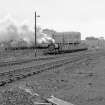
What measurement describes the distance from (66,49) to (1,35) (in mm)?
23463

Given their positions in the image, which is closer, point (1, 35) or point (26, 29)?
point (1, 35)

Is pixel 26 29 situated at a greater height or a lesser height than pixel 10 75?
greater

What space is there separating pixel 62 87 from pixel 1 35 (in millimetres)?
58838

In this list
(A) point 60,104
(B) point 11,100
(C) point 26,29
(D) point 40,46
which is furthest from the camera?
(C) point 26,29

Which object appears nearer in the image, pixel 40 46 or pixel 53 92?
pixel 53 92

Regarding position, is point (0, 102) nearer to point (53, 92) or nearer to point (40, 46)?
point (53, 92)

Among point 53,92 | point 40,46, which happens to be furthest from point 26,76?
point 40,46

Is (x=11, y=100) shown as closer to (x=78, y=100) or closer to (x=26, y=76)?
(x=78, y=100)

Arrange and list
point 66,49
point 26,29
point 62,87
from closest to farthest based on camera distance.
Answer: point 62,87
point 66,49
point 26,29

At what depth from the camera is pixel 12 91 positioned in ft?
33.1

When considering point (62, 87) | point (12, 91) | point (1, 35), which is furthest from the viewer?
point (1, 35)

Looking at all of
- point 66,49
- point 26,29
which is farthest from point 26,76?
point 26,29

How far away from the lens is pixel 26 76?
15578 millimetres

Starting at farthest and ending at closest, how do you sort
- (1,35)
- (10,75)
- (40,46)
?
(1,35) < (40,46) < (10,75)
